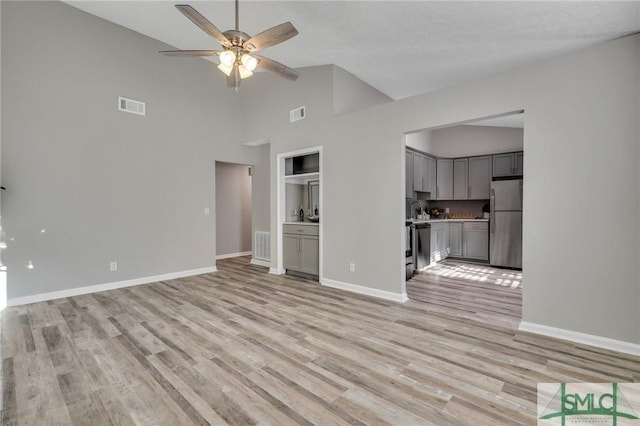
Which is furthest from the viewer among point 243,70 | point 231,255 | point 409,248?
point 231,255

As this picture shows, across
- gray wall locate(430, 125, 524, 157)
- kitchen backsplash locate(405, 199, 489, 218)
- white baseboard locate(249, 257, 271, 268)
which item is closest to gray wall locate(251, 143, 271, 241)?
white baseboard locate(249, 257, 271, 268)

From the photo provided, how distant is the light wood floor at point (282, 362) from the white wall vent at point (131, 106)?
2.97m

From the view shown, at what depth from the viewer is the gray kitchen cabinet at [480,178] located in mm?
6441

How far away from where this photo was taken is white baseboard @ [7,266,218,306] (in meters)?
3.74

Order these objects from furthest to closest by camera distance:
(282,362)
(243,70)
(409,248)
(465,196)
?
(465,196) → (409,248) → (243,70) → (282,362)

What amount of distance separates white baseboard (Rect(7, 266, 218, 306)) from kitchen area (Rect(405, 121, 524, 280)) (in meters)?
4.05

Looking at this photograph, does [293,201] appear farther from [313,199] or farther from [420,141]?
[420,141]

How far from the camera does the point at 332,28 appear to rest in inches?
136

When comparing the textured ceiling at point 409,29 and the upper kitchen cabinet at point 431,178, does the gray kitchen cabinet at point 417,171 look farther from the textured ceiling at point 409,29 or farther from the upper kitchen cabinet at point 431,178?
the textured ceiling at point 409,29

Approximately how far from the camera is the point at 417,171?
6.13m

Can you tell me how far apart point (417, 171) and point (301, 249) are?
305 centimetres

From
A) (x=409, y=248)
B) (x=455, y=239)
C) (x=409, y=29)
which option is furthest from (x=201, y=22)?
(x=455, y=239)

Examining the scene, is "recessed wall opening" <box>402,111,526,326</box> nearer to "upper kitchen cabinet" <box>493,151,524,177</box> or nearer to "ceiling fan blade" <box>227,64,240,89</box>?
"upper kitchen cabinet" <box>493,151,524,177</box>

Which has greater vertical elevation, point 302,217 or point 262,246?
point 302,217
